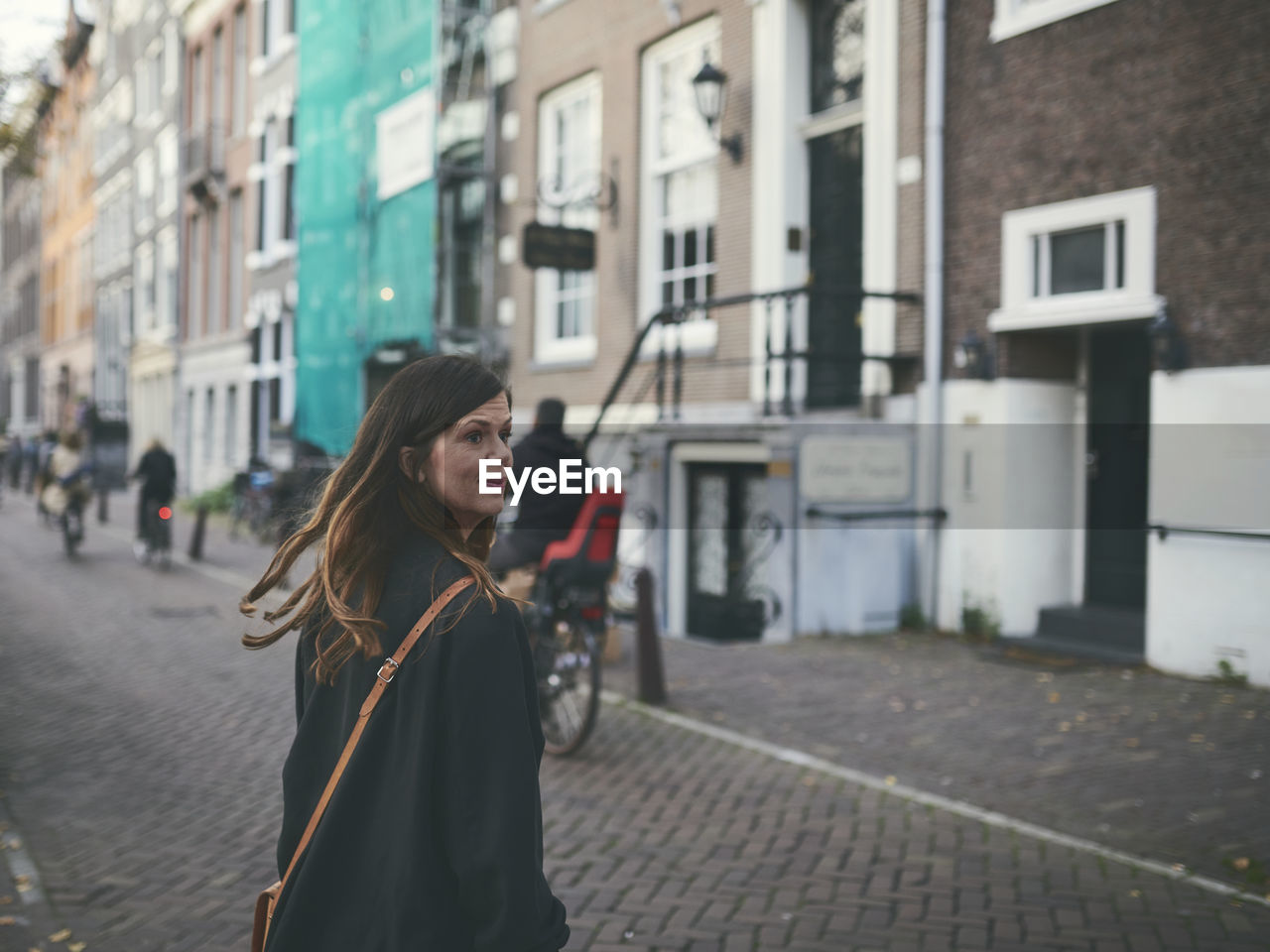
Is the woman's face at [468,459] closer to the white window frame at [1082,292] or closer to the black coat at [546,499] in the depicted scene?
the black coat at [546,499]

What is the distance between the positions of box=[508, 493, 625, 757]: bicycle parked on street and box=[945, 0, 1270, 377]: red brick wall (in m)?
4.49

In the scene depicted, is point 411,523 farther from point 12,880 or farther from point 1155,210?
point 1155,210

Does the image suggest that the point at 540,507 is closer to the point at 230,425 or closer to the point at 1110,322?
the point at 1110,322

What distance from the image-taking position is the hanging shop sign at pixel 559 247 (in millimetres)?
14094

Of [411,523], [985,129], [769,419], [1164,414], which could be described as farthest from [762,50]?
[411,523]

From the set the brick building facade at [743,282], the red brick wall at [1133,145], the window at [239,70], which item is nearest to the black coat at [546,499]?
the brick building facade at [743,282]

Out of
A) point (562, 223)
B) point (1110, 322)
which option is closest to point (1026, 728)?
point (1110, 322)

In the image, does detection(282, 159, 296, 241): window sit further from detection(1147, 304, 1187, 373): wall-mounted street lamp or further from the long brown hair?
the long brown hair

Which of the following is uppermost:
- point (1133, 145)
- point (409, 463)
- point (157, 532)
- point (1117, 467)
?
point (1133, 145)

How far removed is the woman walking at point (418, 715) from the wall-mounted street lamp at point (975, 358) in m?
A: 8.59

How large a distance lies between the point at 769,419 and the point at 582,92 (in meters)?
6.66

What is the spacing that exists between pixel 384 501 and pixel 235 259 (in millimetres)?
29591

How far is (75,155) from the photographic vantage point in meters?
48.1

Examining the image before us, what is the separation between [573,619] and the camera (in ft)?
22.4
